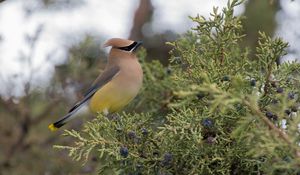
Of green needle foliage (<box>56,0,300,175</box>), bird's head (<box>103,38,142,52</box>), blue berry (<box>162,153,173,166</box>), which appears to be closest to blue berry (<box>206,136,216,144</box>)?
green needle foliage (<box>56,0,300,175</box>)

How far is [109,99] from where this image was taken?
430 cm

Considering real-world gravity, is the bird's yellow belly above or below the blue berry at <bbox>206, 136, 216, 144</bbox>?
above

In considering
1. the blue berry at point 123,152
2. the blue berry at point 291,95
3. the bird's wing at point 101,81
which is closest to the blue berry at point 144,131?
the blue berry at point 123,152

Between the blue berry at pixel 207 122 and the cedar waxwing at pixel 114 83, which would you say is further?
the cedar waxwing at pixel 114 83

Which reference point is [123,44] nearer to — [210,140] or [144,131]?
[144,131]

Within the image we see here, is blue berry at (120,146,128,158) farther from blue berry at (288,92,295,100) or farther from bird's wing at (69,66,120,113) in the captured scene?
bird's wing at (69,66,120,113)

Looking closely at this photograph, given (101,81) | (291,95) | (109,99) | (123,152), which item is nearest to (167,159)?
(123,152)

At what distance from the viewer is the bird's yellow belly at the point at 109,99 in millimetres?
4176

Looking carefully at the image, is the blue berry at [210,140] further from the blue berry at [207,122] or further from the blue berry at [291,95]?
the blue berry at [291,95]

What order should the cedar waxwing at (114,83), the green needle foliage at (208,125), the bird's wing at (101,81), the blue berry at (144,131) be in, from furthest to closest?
the bird's wing at (101,81) → the cedar waxwing at (114,83) → the blue berry at (144,131) → the green needle foliage at (208,125)

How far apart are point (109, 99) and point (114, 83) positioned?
136 millimetres

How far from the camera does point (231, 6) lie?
2.88 m

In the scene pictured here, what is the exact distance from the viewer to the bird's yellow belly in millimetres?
4176

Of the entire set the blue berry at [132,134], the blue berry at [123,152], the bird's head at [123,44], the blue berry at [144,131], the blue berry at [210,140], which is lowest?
the blue berry at [123,152]
